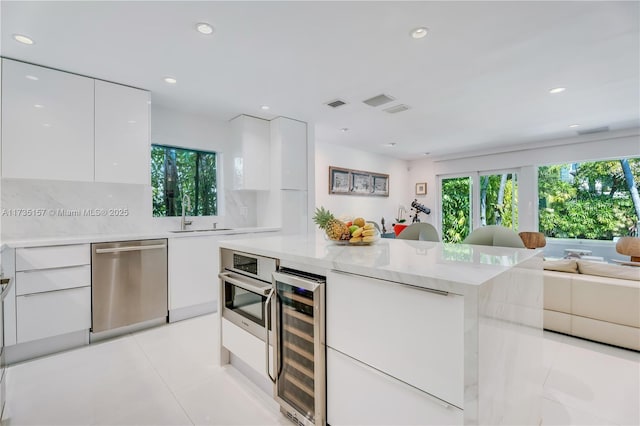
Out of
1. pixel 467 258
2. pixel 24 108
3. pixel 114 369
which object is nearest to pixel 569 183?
pixel 467 258

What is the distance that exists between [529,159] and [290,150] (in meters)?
4.51

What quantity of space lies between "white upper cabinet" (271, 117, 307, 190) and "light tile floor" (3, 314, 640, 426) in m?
2.29

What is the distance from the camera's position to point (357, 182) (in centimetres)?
604

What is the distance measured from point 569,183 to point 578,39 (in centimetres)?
420

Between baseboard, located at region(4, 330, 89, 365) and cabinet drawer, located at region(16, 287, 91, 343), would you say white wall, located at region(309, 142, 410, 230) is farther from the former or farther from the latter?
baseboard, located at region(4, 330, 89, 365)

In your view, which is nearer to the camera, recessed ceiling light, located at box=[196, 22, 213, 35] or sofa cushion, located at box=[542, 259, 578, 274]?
recessed ceiling light, located at box=[196, 22, 213, 35]

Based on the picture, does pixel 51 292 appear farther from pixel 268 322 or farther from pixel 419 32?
pixel 419 32

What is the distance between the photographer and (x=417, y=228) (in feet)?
8.33

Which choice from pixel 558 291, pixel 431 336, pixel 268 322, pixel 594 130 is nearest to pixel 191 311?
pixel 268 322

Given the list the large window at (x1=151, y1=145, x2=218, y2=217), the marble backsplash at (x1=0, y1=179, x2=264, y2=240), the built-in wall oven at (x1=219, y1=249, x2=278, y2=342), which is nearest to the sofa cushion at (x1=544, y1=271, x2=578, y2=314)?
the built-in wall oven at (x1=219, y1=249, x2=278, y2=342)

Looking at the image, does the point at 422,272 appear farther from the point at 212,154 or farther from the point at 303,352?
the point at 212,154

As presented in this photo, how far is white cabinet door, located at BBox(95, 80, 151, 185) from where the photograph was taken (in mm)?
2820

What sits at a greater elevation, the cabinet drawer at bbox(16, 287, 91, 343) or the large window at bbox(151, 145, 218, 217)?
the large window at bbox(151, 145, 218, 217)

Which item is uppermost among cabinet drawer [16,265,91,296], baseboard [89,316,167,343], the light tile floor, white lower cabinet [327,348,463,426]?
cabinet drawer [16,265,91,296]
